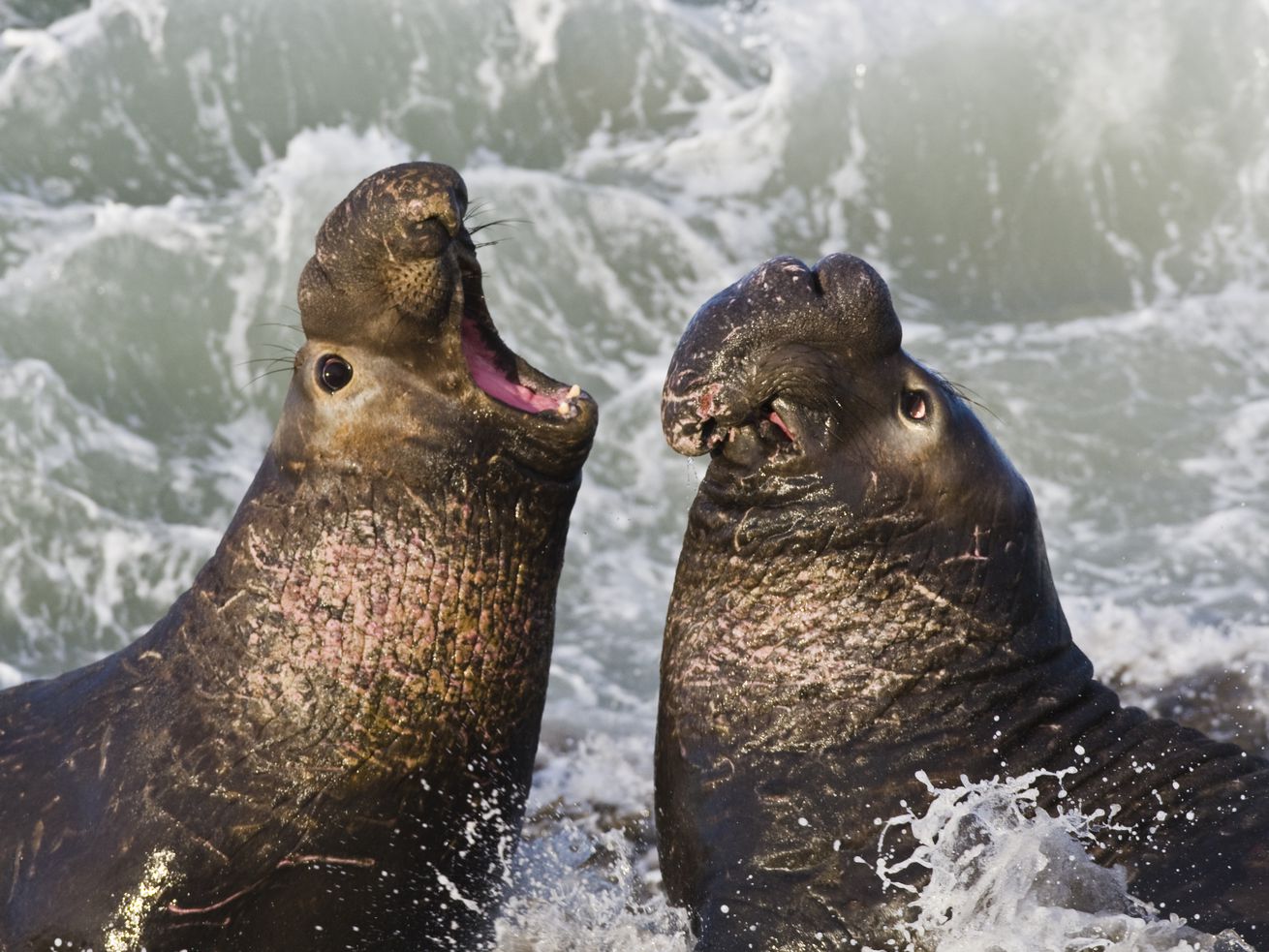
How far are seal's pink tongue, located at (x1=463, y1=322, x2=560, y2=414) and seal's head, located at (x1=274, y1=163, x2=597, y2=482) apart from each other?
18mm

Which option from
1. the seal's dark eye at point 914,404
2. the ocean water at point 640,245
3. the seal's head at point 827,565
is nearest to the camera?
the seal's head at point 827,565

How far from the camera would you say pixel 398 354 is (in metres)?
5.89

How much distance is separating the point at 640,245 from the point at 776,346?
9656 mm

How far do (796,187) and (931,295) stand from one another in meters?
1.68

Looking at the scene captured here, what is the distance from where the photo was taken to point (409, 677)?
5.83 meters

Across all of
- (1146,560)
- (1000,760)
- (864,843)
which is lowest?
(864,843)

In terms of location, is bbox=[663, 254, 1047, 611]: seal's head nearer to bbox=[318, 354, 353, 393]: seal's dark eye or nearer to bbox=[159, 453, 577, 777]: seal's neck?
A: bbox=[159, 453, 577, 777]: seal's neck

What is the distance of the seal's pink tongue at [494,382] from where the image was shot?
6027 mm

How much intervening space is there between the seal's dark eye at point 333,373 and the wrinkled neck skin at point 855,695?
130cm

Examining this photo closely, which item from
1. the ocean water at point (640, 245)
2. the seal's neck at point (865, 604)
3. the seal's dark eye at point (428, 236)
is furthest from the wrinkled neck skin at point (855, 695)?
the ocean water at point (640, 245)

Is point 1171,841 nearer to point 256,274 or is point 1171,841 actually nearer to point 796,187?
point 256,274

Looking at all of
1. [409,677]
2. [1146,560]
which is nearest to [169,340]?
[1146,560]

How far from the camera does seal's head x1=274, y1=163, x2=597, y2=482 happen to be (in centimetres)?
580

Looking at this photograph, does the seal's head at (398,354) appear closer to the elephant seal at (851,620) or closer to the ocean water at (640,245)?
the elephant seal at (851,620)
